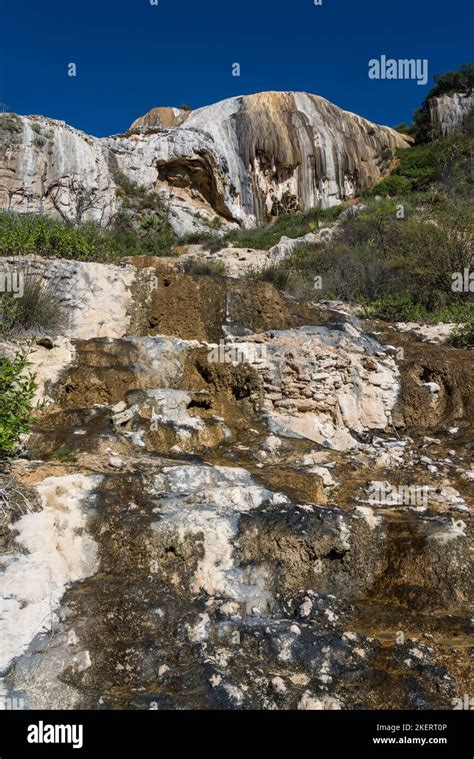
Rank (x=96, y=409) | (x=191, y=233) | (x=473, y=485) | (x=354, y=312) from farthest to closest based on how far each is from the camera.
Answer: (x=191, y=233) < (x=354, y=312) < (x=96, y=409) < (x=473, y=485)

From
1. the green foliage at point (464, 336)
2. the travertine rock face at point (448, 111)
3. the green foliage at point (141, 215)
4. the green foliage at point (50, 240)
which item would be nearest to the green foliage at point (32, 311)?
the green foliage at point (50, 240)

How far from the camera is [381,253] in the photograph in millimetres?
12914

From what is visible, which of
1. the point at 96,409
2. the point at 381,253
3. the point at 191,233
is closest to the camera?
the point at 96,409

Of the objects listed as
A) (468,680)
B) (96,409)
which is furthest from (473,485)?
(96,409)

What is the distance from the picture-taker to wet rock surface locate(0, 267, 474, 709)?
2.96 metres

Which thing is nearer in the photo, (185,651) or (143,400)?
(185,651)

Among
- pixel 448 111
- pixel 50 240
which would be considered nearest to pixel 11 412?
pixel 50 240

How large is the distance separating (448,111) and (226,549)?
94.5ft

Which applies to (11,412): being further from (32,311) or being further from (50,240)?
(50,240)

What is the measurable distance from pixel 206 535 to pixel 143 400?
2181 millimetres

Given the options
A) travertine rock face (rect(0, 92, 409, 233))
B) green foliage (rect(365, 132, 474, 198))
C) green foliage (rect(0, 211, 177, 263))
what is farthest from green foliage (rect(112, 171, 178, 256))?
green foliage (rect(365, 132, 474, 198))

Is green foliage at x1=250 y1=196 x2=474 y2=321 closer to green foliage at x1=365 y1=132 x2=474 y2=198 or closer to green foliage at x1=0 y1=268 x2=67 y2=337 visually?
green foliage at x1=0 y1=268 x2=67 y2=337

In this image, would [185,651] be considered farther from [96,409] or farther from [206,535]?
[96,409]

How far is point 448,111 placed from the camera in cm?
2708
